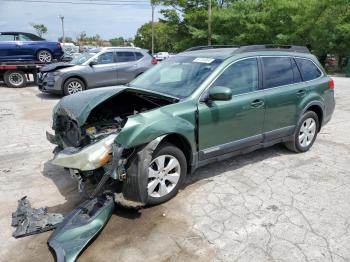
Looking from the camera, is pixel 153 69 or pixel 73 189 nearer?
pixel 73 189

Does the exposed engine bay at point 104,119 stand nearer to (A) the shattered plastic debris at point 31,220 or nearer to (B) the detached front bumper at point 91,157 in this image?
(B) the detached front bumper at point 91,157

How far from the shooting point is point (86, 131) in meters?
4.04

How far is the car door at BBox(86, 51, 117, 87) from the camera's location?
11.5 m

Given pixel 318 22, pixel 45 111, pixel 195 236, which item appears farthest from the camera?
pixel 318 22

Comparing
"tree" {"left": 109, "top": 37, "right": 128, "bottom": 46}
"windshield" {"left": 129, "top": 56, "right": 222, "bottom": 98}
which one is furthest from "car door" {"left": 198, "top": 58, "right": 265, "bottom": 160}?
"tree" {"left": 109, "top": 37, "right": 128, "bottom": 46}

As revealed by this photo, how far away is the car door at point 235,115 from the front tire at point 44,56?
12.5 metres

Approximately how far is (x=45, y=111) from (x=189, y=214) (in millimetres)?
6843

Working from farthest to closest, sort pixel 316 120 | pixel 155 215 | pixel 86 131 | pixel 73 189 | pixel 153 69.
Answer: pixel 316 120 < pixel 153 69 < pixel 73 189 < pixel 86 131 < pixel 155 215

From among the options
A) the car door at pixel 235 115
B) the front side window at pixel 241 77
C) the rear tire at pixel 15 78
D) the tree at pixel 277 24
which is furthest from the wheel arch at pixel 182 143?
the tree at pixel 277 24

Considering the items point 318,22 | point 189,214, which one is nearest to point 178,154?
point 189,214

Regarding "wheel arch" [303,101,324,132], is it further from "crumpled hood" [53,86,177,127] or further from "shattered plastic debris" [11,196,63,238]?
"shattered plastic debris" [11,196,63,238]

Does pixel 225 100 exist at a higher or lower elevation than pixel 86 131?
higher

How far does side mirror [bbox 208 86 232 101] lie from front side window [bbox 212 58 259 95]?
8.3 inches

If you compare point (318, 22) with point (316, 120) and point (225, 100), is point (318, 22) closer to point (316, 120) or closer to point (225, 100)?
point (316, 120)
